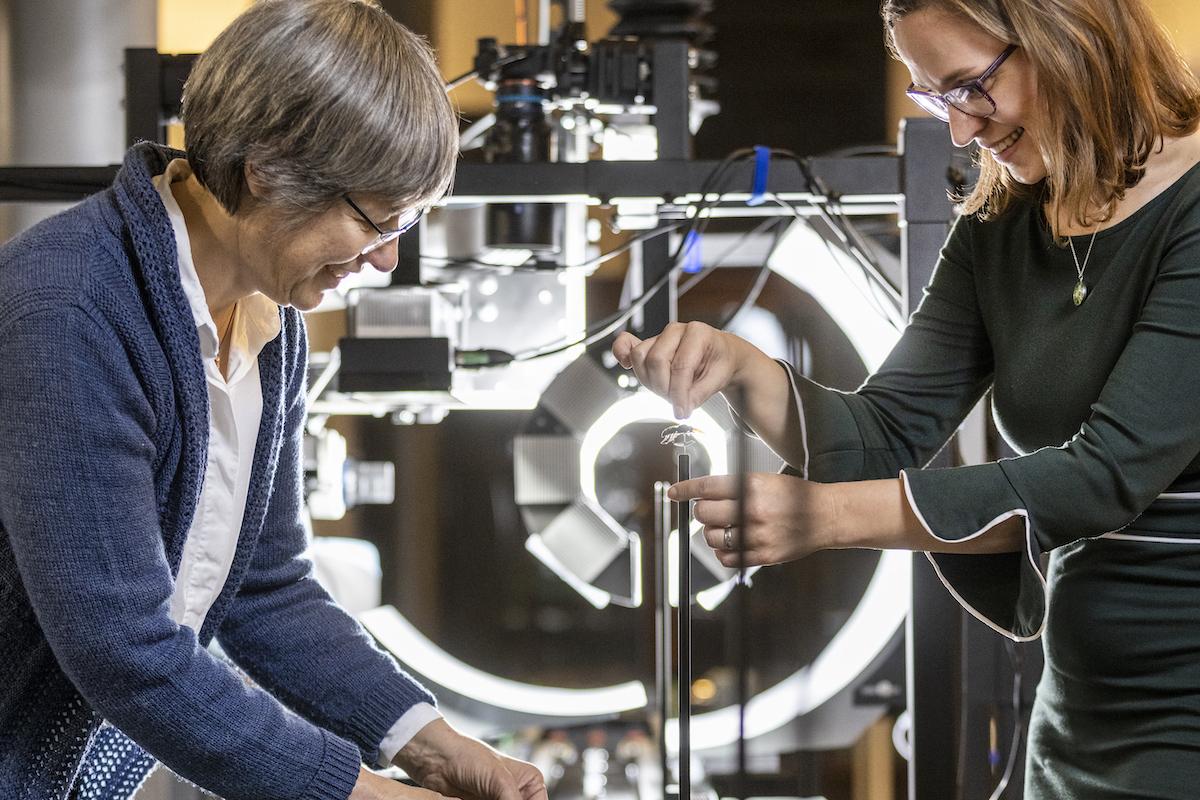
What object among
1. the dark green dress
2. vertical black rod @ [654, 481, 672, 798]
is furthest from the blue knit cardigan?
the dark green dress

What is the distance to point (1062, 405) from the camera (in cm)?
108

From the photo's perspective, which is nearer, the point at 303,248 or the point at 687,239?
the point at 303,248

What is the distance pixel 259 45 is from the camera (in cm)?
98

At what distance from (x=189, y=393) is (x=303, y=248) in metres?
0.16

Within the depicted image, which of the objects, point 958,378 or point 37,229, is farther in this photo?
point 958,378

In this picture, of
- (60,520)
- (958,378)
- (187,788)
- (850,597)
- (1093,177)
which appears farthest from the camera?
(850,597)

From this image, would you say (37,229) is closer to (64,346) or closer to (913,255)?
(64,346)

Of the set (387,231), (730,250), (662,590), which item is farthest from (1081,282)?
(730,250)

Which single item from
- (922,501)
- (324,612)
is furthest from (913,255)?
(324,612)

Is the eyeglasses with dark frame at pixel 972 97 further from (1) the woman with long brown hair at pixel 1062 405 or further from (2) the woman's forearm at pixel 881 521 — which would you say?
(2) the woman's forearm at pixel 881 521

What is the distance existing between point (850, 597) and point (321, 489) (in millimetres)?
1345

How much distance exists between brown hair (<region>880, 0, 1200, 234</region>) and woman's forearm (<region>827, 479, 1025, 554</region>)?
0.32m

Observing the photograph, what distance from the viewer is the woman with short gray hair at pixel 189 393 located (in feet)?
3.05

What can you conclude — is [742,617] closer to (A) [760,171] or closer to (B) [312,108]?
(B) [312,108]
